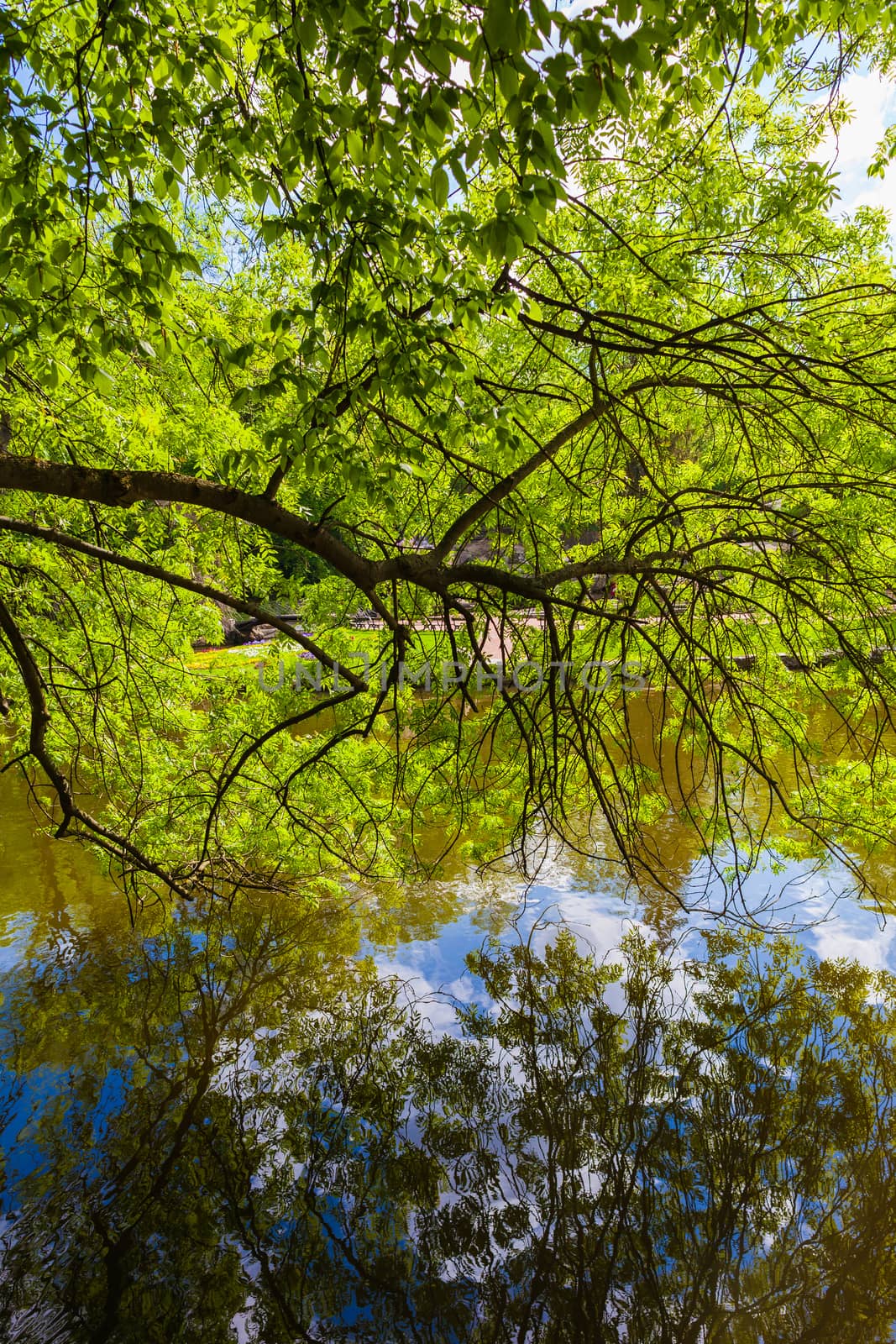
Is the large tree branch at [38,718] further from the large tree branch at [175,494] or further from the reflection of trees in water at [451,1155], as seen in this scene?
the reflection of trees in water at [451,1155]

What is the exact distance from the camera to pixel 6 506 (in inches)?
237

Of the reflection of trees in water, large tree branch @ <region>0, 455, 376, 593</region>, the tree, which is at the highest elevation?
the tree

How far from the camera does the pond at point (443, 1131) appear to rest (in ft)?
12.1

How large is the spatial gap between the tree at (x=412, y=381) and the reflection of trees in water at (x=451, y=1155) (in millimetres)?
1440

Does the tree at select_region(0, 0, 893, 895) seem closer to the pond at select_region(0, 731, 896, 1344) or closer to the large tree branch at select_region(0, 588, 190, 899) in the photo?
the large tree branch at select_region(0, 588, 190, 899)

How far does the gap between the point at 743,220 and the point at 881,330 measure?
185cm

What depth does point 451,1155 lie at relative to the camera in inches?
187

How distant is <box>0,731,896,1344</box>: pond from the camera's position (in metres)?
3.70

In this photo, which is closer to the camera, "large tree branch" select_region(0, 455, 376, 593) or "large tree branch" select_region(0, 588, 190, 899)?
"large tree branch" select_region(0, 455, 376, 593)

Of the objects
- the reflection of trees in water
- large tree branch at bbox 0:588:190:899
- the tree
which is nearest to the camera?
the tree

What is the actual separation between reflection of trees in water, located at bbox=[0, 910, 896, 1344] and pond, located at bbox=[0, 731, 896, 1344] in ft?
0.05

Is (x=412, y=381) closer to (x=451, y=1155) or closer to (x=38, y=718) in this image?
(x=38, y=718)

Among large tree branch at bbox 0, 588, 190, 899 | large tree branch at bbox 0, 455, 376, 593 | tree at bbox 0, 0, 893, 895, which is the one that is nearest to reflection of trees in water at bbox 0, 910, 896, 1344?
tree at bbox 0, 0, 893, 895

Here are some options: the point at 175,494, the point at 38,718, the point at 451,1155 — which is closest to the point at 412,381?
the point at 175,494
